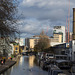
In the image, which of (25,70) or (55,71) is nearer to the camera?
(55,71)

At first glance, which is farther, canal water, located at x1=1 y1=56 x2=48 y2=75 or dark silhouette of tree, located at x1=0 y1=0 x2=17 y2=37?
canal water, located at x1=1 y1=56 x2=48 y2=75

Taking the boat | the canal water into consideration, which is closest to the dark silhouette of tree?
the boat

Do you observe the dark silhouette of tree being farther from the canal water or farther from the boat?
the canal water

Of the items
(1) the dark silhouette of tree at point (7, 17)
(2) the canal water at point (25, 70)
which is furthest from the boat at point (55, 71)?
(2) the canal water at point (25, 70)

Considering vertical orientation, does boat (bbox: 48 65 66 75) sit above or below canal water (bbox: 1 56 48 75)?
above

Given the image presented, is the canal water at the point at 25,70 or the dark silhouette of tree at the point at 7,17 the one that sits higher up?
the dark silhouette of tree at the point at 7,17

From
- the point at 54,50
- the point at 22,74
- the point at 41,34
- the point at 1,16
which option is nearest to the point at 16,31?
the point at 1,16

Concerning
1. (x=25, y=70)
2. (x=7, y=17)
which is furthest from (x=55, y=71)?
(x=25, y=70)

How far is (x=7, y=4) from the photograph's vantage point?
16.3 metres

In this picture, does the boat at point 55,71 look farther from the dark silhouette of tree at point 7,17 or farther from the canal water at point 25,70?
the canal water at point 25,70

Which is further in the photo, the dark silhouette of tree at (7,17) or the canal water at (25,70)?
the canal water at (25,70)

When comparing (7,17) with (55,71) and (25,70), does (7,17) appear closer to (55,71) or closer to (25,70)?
(55,71)

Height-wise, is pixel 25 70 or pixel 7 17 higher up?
pixel 7 17

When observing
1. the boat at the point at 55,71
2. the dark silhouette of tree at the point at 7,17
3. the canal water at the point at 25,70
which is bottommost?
the canal water at the point at 25,70
